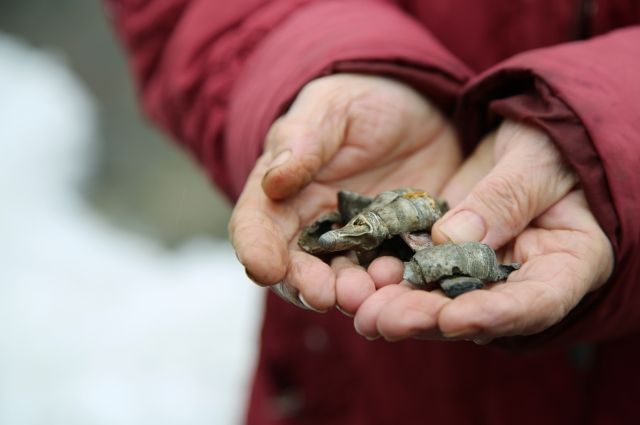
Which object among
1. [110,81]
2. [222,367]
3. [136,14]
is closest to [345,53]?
[136,14]

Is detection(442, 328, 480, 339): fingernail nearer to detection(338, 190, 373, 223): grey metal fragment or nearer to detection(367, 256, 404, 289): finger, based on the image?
detection(367, 256, 404, 289): finger

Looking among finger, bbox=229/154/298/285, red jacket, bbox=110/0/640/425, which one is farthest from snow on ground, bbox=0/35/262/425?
finger, bbox=229/154/298/285

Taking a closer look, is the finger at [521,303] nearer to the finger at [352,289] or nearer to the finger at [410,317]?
the finger at [410,317]

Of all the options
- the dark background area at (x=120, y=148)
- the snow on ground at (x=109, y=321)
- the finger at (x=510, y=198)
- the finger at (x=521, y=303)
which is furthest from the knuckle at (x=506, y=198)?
the dark background area at (x=120, y=148)

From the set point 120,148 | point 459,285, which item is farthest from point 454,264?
point 120,148

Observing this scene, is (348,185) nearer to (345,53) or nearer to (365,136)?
(365,136)

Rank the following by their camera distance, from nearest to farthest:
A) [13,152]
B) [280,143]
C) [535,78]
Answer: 1. [535,78]
2. [280,143]
3. [13,152]

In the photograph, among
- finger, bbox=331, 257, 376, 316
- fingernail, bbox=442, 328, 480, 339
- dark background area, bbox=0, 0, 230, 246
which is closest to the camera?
fingernail, bbox=442, 328, 480, 339

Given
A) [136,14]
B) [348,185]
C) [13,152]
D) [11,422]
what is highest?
[136,14]
